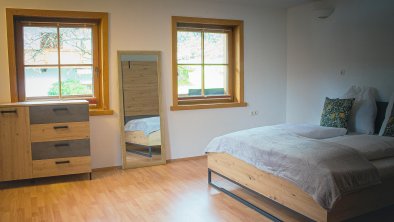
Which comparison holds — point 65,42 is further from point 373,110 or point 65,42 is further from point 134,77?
point 373,110

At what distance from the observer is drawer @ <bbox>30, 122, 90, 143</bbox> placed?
4.00 m

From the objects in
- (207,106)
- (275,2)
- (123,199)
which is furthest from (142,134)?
(275,2)

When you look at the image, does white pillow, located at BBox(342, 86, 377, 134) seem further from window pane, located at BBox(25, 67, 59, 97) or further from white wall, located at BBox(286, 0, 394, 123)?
window pane, located at BBox(25, 67, 59, 97)

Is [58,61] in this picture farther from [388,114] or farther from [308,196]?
[388,114]

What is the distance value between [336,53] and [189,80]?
83.7 inches

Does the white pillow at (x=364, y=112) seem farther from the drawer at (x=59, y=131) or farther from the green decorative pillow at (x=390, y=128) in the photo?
the drawer at (x=59, y=131)

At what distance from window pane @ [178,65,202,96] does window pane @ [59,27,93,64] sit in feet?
4.32

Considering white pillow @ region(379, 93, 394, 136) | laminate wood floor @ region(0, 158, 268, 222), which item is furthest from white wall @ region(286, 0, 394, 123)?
laminate wood floor @ region(0, 158, 268, 222)

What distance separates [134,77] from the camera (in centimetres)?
481

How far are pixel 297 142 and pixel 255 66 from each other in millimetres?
2687

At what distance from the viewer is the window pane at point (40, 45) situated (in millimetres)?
4367

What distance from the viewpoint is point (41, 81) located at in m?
4.46

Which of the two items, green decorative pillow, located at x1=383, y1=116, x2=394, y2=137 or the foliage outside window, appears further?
the foliage outside window

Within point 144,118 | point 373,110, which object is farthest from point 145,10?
point 373,110
